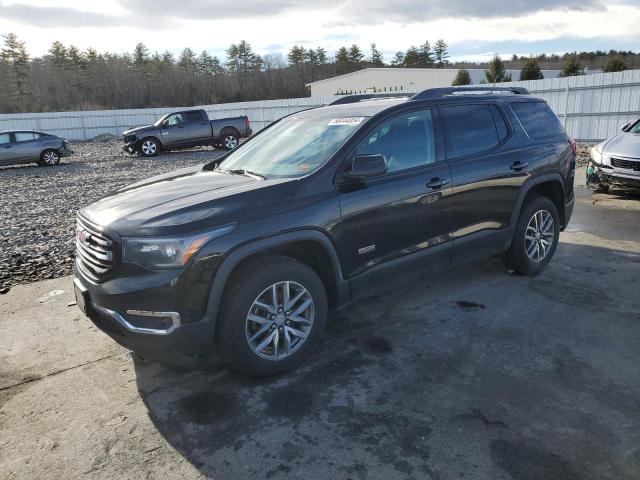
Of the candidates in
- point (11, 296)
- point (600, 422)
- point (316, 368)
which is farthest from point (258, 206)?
point (11, 296)

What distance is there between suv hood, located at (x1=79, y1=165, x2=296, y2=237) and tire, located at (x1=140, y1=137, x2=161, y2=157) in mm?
17126

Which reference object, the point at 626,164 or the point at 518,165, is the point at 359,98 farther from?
the point at 626,164

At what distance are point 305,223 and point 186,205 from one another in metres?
0.80

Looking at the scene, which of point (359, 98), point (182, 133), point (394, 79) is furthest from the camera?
point (394, 79)

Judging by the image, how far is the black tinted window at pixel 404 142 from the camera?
3879mm

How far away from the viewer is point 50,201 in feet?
35.4

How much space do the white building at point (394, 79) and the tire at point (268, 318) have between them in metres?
40.6

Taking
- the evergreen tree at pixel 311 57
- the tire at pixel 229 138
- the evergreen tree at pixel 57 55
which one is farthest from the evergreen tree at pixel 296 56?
the tire at pixel 229 138

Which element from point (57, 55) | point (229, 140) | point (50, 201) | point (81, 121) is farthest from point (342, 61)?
point (50, 201)

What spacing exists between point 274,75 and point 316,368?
86940 millimetres

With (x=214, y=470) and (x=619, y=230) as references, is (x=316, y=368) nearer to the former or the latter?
(x=214, y=470)

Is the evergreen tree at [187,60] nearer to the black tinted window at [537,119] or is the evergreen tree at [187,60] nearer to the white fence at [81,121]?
the white fence at [81,121]

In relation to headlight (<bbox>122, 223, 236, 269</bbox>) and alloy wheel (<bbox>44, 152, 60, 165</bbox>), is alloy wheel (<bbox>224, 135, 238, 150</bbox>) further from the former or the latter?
headlight (<bbox>122, 223, 236, 269</bbox>)

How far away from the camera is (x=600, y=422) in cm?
282
